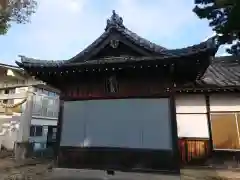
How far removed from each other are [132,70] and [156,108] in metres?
1.76

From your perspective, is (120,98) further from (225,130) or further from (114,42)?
(225,130)

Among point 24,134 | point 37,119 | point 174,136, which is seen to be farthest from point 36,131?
point 174,136

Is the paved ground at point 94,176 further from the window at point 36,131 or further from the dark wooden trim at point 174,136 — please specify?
the window at point 36,131

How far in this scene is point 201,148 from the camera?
11.9 m

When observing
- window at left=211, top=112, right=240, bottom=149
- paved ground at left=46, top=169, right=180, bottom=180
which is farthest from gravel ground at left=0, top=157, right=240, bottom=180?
window at left=211, top=112, right=240, bottom=149

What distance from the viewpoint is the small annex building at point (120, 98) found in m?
8.54

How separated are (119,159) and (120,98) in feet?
7.84

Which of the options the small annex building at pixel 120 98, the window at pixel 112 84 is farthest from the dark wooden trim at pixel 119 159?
the window at pixel 112 84

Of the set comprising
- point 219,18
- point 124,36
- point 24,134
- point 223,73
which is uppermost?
point 219,18

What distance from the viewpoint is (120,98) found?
9.38 m

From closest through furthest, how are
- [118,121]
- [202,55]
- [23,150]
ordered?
[202,55], [118,121], [23,150]

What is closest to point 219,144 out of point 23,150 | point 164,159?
point 164,159

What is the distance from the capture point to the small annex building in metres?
8.54

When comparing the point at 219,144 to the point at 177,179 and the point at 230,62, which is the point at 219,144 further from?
the point at 230,62
